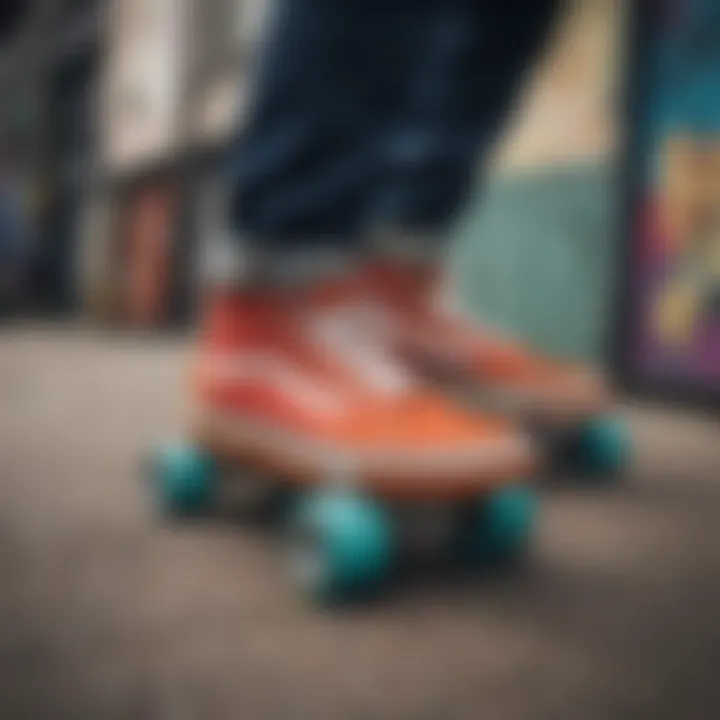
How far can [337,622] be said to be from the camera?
42cm

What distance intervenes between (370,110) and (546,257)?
72 cm

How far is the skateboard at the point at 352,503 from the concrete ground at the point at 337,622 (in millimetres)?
17

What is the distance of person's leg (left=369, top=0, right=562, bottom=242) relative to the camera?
Answer: 652 mm

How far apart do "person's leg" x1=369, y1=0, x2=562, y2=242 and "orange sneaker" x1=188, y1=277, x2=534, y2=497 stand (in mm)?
80

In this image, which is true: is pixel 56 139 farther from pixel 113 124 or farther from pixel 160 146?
pixel 160 146

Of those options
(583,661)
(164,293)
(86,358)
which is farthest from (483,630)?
(164,293)

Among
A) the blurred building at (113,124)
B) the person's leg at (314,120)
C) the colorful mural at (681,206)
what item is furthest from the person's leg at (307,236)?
the colorful mural at (681,206)

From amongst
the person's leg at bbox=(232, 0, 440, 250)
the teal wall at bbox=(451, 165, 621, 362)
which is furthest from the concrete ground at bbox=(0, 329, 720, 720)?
the teal wall at bbox=(451, 165, 621, 362)

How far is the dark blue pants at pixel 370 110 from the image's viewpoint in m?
0.59

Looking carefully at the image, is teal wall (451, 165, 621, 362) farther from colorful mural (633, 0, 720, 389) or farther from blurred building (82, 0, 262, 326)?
blurred building (82, 0, 262, 326)

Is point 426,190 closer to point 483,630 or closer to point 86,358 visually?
point 483,630

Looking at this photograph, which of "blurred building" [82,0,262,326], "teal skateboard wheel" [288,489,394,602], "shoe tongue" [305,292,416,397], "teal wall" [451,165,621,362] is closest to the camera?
"teal skateboard wheel" [288,489,394,602]

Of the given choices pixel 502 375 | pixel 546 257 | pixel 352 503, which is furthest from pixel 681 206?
pixel 352 503

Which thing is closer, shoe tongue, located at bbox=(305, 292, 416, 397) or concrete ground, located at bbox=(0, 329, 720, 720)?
concrete ground, located at bbox=(0, 329, 720, 720)
